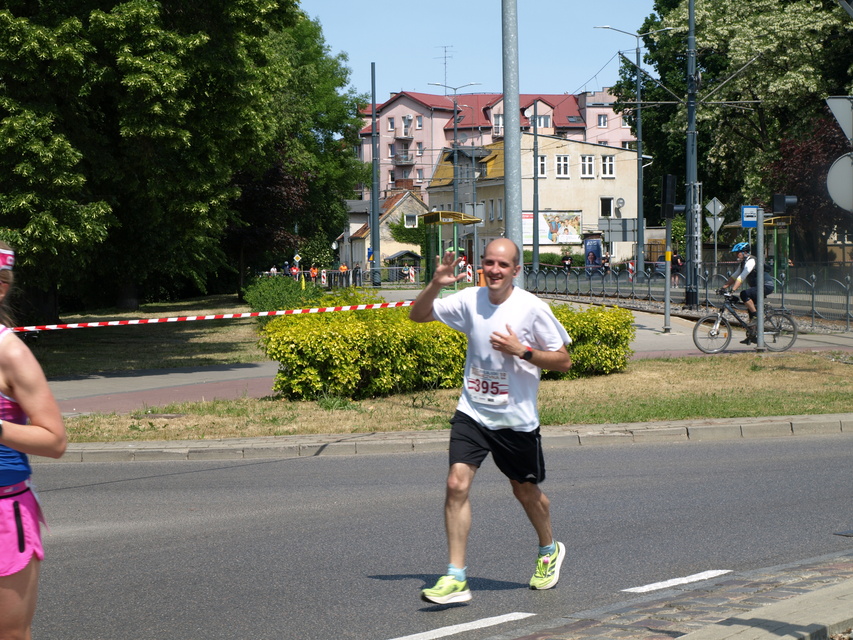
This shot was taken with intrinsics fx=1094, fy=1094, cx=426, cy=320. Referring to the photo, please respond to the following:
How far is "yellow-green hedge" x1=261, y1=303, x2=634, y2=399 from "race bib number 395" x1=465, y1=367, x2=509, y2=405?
7.08m

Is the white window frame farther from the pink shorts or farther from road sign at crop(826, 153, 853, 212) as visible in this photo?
the pink shorts

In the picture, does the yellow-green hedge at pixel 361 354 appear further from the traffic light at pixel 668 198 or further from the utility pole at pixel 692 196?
the utility pole at pixel 692 196

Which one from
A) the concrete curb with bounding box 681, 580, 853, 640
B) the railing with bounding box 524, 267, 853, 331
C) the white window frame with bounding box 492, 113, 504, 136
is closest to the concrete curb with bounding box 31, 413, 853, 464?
the concrete curb with bounding box 681, 580, 853, 640

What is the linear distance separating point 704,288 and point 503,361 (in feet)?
87.9

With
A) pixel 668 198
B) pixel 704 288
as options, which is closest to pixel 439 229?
pixel 668 198

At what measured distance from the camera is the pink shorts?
341 centimetres

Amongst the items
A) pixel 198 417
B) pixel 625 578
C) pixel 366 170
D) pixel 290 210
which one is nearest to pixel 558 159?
pixel 366 170

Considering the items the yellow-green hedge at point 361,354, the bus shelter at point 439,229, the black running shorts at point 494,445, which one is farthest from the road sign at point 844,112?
the bus shelter at point 439,229

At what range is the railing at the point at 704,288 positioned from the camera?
25.0 metres

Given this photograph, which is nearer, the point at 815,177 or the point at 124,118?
the point at 124,118

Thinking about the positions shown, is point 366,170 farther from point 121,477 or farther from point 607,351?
point 121,477

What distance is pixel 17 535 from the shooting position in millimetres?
3436

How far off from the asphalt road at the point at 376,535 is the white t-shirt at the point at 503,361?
97 centimetres

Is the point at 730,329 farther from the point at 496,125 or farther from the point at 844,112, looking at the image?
the point at 496,125
